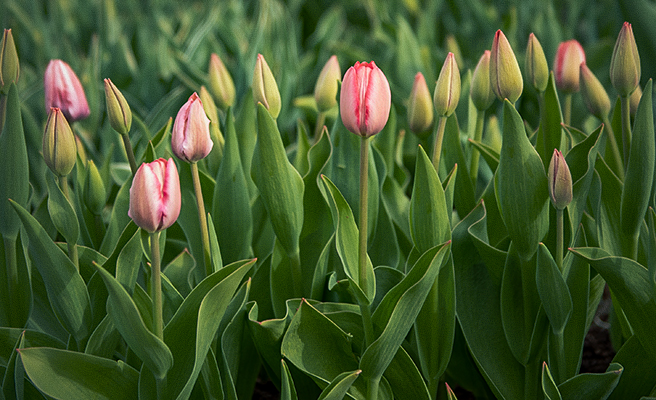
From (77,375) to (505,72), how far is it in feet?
2.24

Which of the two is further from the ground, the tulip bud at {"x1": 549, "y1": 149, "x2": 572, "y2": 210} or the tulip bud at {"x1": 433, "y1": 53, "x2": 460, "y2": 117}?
the tulip bud at {"x1": 433, "y1": 53, "x2": 460, "y2": 117}

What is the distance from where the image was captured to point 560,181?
73 cm

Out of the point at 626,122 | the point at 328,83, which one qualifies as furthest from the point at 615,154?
the point at 328,83

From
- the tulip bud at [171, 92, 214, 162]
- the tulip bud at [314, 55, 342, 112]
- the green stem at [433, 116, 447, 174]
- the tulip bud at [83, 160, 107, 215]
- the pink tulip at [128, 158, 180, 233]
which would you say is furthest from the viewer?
the tulip bud at [314, 55, 342, 112]

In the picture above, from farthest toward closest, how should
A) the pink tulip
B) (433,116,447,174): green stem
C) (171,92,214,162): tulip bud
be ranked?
(433,116,447,174): green stem, (171,92,214,162): tulip bud, the pink tulip

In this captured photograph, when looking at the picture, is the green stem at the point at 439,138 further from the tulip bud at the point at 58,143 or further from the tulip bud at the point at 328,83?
the tulip bud at the point at 58,143

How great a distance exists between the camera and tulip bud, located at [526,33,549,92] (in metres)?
0.93

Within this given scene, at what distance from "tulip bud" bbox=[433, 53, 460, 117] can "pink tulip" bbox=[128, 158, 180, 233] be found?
0.39 meters

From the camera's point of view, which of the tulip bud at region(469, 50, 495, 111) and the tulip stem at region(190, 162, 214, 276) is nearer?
the tulip stem at region(190, 162, 214, 276)

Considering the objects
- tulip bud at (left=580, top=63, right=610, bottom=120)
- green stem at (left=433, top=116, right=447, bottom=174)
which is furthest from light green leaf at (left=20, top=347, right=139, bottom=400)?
tulip bud at (left=580, top=63, right=610, bottom=120)

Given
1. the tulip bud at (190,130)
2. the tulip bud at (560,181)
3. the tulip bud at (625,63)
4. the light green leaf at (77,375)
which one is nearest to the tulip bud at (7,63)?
the tulip bud at (190,130)

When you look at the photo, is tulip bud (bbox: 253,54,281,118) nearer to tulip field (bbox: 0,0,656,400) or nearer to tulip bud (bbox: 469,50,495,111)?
tulip field (bbox: 0,0,656,400)

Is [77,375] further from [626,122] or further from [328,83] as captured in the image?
[626,122]

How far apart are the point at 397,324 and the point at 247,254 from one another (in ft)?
1.04
